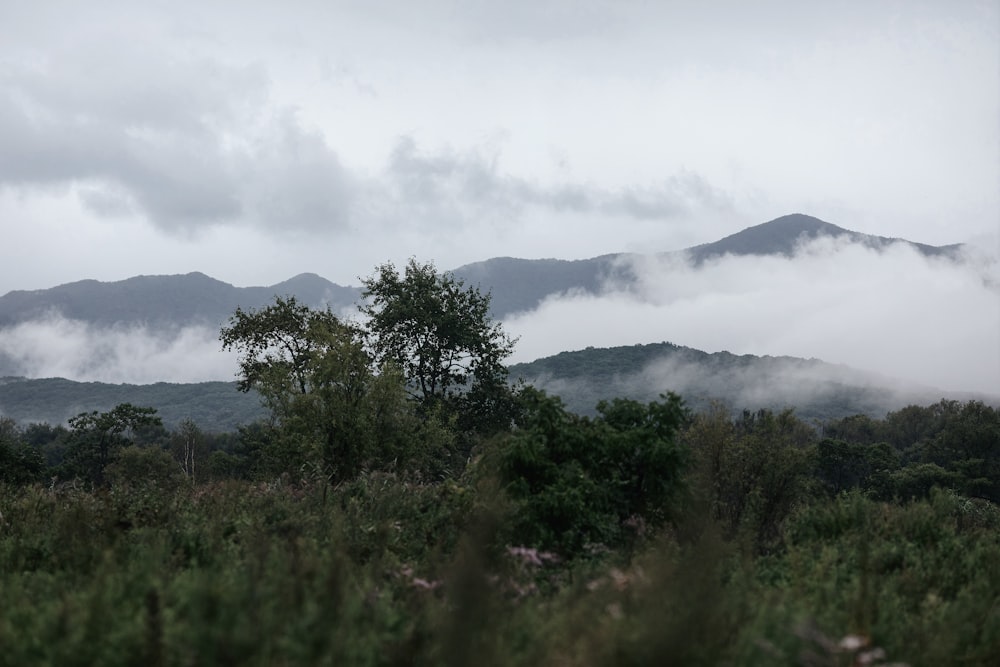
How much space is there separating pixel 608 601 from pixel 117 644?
3695 millimetres

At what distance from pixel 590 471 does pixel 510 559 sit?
3.45 metres

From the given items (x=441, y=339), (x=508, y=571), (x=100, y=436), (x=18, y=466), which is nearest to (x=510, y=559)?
(x=508, y=571)

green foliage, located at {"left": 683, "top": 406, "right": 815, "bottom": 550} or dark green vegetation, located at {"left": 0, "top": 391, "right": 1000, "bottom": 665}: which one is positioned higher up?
dark green vegetation, located at {"left": 0, "top": 391, "right": 1000, "bottom": 665}

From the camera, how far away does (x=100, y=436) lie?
7944 centimetres

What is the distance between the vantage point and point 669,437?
12.7 metres

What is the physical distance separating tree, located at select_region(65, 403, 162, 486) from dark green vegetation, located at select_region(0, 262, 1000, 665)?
59.0m

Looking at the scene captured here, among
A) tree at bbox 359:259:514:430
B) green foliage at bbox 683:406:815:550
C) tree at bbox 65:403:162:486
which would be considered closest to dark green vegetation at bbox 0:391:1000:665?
green foliage at bbox 683:406:815:550

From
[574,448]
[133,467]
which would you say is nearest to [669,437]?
[574,448]

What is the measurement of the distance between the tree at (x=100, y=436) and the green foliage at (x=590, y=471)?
72.2m

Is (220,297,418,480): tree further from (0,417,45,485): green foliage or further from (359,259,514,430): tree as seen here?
(0,417,45,485): green foliage

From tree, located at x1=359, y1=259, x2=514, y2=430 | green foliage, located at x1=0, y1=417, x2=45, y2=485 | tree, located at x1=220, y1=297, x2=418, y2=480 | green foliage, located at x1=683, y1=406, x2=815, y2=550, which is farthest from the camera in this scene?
green foliage, located at x1=0, y1=417, x2=45, y2=485

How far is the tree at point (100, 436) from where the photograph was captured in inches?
3014

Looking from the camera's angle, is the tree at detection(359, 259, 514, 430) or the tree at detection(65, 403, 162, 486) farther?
the tree at detection(65, 403, 162, 486)

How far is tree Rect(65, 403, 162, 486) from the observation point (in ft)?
251
